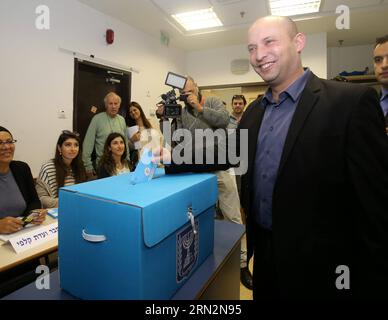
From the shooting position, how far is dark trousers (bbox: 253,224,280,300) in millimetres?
980

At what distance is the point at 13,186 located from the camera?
183 centimetres

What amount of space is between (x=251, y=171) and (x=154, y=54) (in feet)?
12.1

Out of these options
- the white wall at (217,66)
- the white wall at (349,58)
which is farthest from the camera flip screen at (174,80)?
the white wall at (349,58)

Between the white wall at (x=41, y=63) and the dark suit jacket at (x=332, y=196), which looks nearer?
the dark suit jacket at (x=332, y=196)

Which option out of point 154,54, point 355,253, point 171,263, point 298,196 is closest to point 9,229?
point 171,263

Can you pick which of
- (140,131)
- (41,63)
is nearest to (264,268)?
(140,131)

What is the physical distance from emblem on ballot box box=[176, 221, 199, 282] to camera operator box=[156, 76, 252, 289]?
3.42 feet

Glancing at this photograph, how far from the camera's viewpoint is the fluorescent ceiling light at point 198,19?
3328mm

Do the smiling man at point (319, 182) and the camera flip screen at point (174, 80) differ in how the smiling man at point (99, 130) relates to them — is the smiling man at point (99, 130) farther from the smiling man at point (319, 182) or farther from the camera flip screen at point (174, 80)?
the smiling man at point (319, 182)

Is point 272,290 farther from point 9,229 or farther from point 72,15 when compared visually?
point 72,15

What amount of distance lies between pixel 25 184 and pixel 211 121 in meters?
1.50

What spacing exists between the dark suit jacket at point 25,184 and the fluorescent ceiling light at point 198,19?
8.58 ft

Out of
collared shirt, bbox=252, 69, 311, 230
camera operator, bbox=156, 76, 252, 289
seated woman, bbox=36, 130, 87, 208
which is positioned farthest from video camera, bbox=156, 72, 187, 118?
seated woman, bbox=36, 130, 87, 208

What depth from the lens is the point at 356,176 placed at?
77cm
